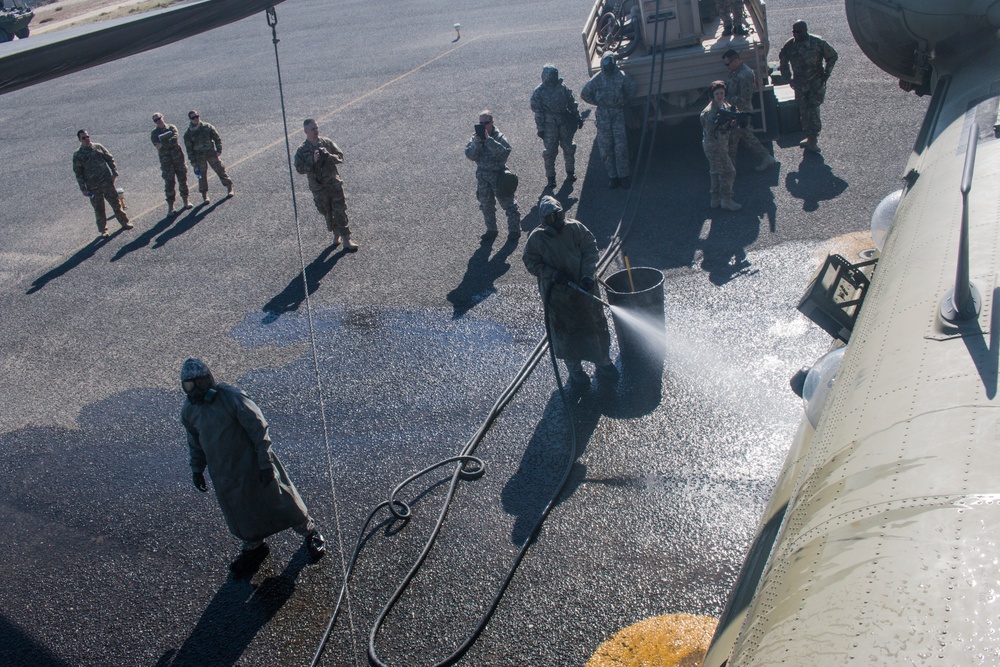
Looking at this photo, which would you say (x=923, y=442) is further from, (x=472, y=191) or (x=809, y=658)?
(x=472, y=191)

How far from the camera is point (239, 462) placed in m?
6.00

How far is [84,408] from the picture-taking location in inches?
354

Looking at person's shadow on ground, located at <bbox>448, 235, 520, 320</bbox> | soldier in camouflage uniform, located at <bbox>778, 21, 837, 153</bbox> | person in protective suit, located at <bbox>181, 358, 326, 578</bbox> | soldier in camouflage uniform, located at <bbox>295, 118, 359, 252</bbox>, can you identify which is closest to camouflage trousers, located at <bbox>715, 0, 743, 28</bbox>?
soldier in camouflage uniform, located at <bbox>778, 21, 837, 153</bbox>

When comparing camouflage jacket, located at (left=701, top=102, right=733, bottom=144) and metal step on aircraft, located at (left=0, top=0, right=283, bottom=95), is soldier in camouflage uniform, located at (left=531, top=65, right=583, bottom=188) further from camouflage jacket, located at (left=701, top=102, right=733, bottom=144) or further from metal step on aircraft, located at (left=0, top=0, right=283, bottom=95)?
metal step on aircraft, located at (left=0, top=0, right=283, bottom=95)

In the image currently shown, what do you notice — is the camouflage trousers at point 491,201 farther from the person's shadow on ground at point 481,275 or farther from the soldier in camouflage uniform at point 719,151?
the soldier in camouflage uniform at point 719,151

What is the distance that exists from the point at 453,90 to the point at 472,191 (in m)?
6.66

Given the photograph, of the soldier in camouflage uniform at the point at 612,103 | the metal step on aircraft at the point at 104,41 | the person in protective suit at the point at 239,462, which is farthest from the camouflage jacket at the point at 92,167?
the person in protective suit at the point at 239,462

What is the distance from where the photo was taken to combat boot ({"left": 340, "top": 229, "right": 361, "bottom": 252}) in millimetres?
11766

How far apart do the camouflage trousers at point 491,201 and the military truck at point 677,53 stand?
254cm

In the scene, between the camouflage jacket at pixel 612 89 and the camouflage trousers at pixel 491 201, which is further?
the camouflage jacket at pixel 612 89

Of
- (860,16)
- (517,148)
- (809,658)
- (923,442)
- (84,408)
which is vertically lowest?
(84,408)

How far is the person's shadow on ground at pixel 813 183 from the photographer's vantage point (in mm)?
10398

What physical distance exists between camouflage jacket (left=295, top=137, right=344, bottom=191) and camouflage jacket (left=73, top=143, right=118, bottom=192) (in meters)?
4.45

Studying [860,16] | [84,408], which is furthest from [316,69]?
[860,16]
